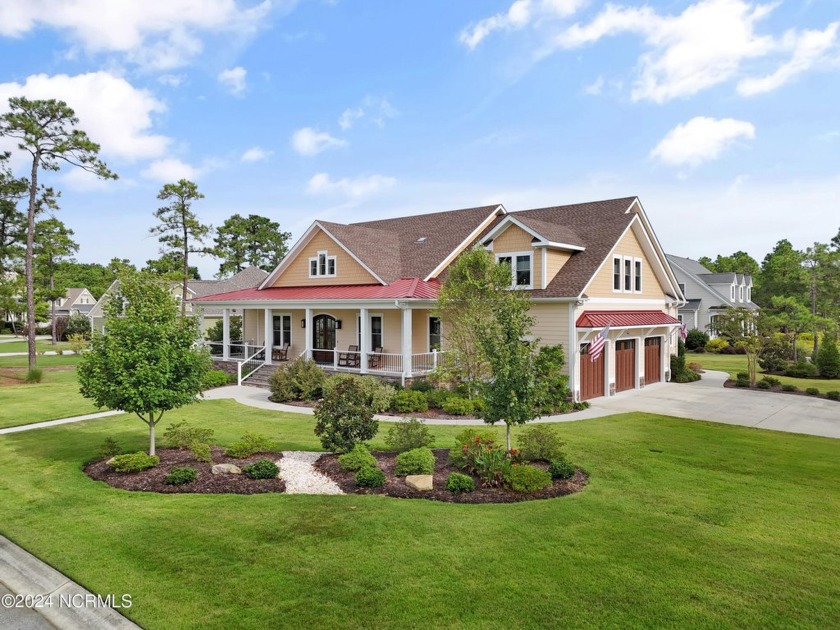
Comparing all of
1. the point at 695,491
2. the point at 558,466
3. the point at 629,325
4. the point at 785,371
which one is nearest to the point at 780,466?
the point at 695,491

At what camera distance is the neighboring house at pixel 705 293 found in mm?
48531

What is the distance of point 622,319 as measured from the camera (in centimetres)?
2167

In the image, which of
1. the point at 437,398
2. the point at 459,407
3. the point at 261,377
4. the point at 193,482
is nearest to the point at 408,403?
the point at 437,398

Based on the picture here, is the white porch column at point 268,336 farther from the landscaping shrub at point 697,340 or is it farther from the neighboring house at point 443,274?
the landscaping shrub at point 697,340

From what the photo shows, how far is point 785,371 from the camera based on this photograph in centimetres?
2914

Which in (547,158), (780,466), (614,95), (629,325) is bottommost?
(780,466)

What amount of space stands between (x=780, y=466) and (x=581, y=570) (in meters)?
7.69

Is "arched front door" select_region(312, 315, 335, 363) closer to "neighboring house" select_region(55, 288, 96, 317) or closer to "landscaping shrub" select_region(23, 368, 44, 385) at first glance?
"landscaping shrub" select_region(23, 368, 44, 385)

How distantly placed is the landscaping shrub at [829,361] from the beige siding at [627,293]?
9584 mm

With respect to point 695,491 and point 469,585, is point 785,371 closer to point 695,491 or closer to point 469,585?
point 695,491

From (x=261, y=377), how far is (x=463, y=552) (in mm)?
19374

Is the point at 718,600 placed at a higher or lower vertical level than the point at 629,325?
lower

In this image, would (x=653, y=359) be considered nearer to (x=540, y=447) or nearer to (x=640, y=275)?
(x=640, y=275)

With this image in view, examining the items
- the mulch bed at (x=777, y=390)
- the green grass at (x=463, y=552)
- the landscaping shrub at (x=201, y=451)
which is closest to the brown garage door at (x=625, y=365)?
the mulch bed at (x=777, y=390)
